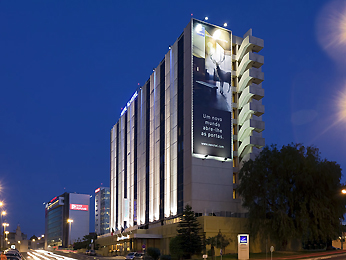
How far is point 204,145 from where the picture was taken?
7131 centimetres

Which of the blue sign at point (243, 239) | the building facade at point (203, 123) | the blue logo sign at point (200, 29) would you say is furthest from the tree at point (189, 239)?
the blue logo sign at point (200, 29)

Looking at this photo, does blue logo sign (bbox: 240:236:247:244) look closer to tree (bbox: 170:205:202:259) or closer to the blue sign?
the blue sign

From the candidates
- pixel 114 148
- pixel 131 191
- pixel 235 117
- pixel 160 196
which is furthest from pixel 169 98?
pixel 114 148

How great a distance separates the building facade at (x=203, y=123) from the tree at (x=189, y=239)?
24.5ft

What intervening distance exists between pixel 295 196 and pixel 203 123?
21.7 m

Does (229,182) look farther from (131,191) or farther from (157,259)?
(131,191)

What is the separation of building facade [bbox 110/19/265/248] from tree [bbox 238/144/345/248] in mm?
11510

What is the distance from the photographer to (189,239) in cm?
6000

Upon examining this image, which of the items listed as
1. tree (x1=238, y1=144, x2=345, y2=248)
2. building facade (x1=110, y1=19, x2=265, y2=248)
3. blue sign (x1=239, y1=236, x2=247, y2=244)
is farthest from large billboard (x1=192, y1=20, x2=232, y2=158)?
blue sign (x1=239, y1=236, x2=247, y2=244)

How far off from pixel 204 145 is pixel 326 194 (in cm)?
2234

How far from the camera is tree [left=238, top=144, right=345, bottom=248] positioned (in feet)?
186

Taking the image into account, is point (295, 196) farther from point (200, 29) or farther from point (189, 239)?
point (200, 29)

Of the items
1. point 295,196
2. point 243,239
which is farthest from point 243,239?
point 295,196

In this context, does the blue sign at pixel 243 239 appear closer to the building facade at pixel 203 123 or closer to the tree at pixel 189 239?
the tree at pixel 189 239
